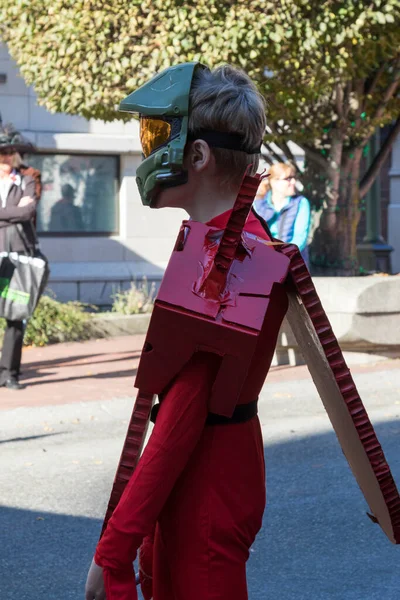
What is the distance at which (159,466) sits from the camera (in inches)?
80.4

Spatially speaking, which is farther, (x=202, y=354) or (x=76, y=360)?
(x=76, y=360)

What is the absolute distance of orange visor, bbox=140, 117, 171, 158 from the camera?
2246 millimetres

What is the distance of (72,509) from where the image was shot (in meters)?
5.39

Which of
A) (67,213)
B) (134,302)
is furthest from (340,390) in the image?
(67,213)

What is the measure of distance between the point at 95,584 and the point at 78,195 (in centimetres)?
1482

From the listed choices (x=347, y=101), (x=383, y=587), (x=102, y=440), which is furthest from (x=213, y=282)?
(x=347, y=101)

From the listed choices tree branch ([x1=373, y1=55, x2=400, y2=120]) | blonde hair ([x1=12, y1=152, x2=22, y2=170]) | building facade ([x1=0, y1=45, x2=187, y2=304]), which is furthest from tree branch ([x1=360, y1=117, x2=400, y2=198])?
blonde hair ([x1=12, y1=152, x2=22, y2=170])

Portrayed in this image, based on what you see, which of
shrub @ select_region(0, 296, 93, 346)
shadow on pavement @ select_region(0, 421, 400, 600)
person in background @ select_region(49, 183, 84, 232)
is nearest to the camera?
shadow on pavement @ select_region(0, 421, 400, 600)

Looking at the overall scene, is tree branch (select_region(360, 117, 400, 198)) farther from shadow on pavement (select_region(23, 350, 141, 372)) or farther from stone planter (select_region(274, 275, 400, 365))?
shadow on pavement (select_region(23, 350, 141, 372))

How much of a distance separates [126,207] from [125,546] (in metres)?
14.6

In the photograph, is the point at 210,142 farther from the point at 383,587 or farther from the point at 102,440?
the point at 102,440

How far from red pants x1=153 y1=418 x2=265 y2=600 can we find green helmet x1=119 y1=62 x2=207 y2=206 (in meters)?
0.56

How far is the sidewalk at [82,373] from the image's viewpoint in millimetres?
8773

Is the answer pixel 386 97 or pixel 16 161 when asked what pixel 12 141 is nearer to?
pixel 16 161
